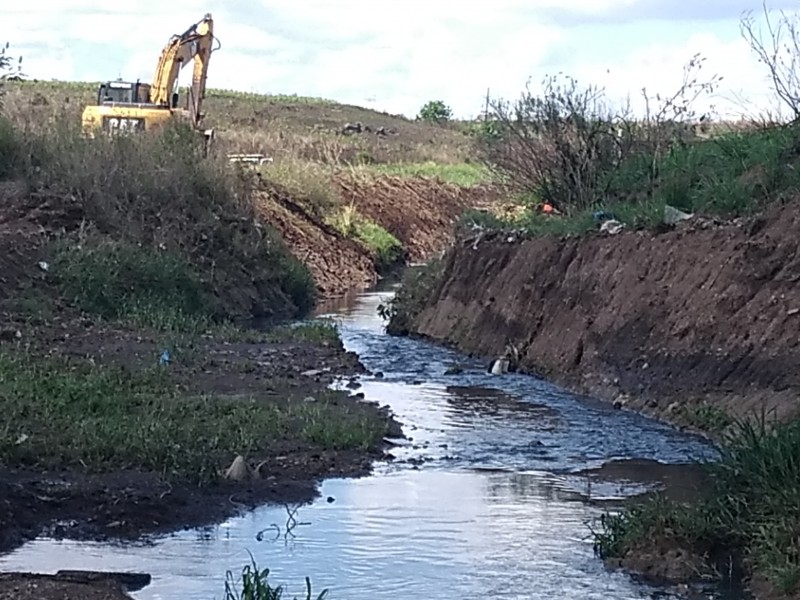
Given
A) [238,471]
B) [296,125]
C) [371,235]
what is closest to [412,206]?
[371,235]

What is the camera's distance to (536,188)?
26.0m

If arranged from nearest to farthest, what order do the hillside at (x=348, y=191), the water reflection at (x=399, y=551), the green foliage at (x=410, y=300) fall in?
the water reflection at (x=399, y=551) → the green foliage at (x=410, y=300) → the hillside at (x=348, y=191)

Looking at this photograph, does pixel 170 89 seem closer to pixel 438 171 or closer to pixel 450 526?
pixel 438 171

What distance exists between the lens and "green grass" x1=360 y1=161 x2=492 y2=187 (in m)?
50.7

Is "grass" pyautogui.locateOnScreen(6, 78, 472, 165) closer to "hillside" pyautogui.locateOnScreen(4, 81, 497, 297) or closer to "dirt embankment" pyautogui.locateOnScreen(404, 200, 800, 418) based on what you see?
"hillside" pyautogui.locateOnScreen(4, 81, 497, 297)

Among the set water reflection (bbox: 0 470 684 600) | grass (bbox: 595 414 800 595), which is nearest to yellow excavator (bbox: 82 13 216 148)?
water reflection (bbox: 0 470 684 600)

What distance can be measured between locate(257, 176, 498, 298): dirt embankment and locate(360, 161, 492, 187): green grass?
3.07 feet

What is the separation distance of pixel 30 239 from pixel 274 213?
12867mm

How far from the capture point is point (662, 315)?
54.8ft

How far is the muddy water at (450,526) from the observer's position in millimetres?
8859

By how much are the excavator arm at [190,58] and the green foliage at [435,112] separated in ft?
236

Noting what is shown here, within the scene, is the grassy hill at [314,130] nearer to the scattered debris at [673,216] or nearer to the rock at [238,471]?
the scattered debris at [673,216]

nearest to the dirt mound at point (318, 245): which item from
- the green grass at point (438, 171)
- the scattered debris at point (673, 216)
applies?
A: the green grass at point (438, 171)

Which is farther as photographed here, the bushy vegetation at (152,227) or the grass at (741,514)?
the bushy vegetation at (152,227)
